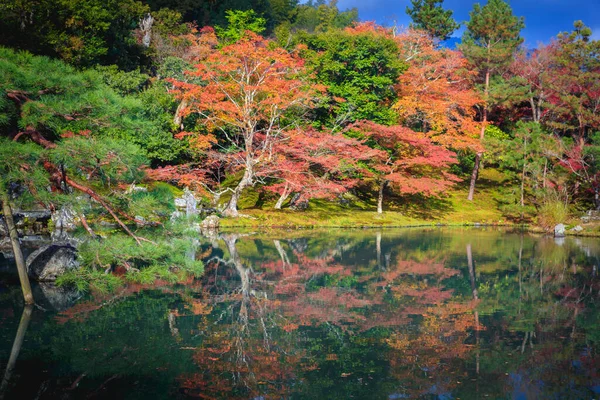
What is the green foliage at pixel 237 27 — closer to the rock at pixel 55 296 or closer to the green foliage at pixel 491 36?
the green foliage at pixel 491 36

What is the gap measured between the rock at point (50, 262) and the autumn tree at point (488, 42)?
68.8 feet

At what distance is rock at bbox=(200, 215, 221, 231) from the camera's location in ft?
62.8

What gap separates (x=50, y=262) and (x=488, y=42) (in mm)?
25205

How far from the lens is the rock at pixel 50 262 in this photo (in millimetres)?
10109

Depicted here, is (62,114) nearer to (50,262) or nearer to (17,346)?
(17,346)

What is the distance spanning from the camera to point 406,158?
76.1ft

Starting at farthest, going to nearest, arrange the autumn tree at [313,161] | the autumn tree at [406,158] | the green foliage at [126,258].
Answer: the autumn tree at [406,158], the autumn tree at [313,161], the green foliage at [126,258]

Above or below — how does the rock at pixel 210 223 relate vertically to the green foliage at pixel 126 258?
below

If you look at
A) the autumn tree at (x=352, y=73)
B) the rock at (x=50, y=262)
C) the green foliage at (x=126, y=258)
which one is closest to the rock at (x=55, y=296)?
the rock at (x=50, y=262)

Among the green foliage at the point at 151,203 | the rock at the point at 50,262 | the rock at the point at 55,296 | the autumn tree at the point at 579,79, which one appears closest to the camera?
the green foliage at the point at 151,203

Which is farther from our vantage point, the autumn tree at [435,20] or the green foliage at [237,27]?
the autumn tree at [435,20]

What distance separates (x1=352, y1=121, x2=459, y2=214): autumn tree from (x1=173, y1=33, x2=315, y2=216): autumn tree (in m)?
3.65

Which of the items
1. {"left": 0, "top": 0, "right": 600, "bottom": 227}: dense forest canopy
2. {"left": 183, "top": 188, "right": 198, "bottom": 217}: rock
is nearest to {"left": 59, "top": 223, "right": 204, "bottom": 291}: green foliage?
{"left": 0, "top": 0, "right": 600, "bottom": 227}: dense forest canopy

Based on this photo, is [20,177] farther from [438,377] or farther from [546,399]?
[546,399]
